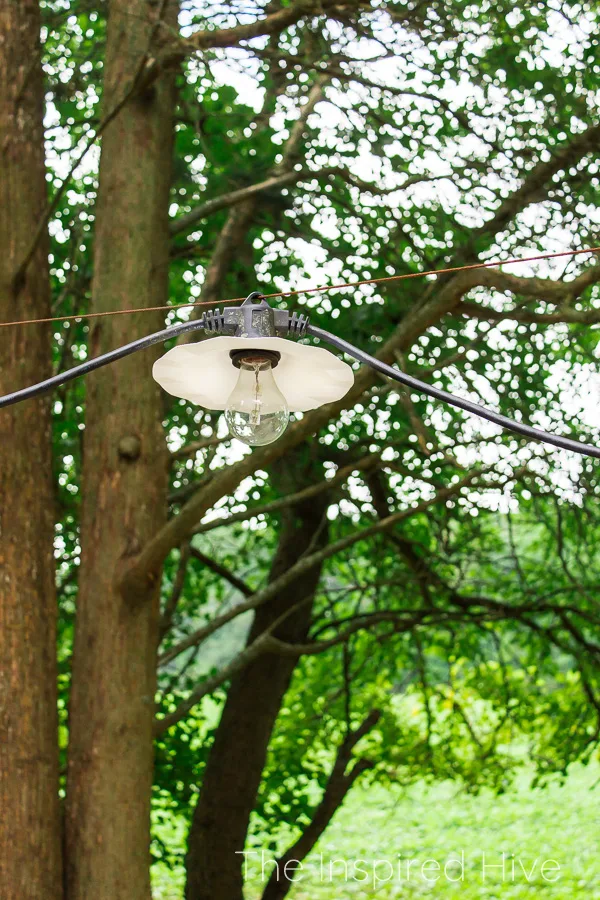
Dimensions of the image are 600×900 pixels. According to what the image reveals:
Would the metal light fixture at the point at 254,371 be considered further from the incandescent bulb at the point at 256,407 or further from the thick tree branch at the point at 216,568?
the thick tree branch at the point at 216,568

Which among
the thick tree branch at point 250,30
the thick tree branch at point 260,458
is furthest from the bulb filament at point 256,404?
the thick tree branch at point 250,30

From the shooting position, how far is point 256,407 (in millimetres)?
2004

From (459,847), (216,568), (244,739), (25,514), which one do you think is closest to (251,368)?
(25,514)

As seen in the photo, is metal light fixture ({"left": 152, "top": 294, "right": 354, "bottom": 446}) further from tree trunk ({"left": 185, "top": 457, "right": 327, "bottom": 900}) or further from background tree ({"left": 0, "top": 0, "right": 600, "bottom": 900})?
tree trunk ({"left": 185, "top": 457, "right": 327, "bottom": 900})

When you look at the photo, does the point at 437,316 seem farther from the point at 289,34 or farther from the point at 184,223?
the point at 289,34

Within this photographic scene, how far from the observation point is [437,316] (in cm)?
386

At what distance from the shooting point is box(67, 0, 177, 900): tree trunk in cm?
382

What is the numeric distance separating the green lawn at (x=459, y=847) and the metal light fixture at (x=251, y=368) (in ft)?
20.7

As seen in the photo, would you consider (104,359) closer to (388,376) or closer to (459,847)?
(388,376)

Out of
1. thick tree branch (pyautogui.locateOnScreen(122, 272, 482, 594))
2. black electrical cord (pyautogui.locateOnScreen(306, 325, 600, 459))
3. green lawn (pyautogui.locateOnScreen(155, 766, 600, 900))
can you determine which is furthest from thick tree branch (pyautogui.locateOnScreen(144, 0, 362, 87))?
green lawn (pyautogui.locateOnScreen(155, 766, 600, 900))

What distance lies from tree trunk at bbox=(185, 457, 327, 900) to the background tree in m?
0.02

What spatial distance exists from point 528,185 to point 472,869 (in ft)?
31.3

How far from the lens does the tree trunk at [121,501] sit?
3.82m

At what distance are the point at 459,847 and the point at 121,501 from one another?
1008 cm
